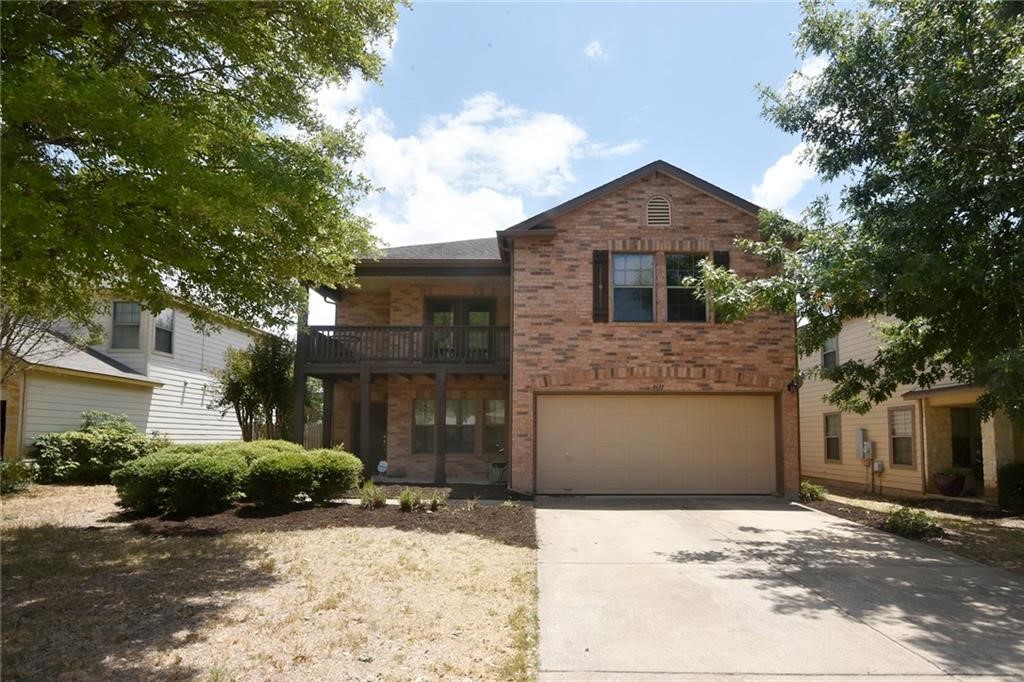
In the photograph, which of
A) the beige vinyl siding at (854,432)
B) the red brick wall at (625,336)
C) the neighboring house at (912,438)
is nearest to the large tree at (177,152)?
the red brick wall at (625,336)

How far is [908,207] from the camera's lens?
30.5 feet

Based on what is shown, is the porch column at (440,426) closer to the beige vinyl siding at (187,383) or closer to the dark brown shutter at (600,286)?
the dark brown shutter at (600,286)

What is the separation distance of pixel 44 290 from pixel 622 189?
1059 cm

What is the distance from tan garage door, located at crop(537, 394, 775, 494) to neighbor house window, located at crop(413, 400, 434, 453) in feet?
13.2

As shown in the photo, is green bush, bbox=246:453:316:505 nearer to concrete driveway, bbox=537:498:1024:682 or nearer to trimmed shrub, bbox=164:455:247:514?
trimmed shrub, bbox=164:455:247:514

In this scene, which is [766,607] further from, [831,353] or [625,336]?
[831,353]

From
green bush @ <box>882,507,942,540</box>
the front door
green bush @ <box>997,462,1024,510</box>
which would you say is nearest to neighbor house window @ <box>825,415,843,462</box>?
green bush @ <box>997,462,1024,510</box>

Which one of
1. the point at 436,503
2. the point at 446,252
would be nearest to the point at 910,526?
the point at 436,503

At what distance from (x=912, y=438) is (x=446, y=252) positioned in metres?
13.1

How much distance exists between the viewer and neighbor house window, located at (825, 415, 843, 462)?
22.0 metres

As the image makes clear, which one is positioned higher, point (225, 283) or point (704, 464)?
point (225, 283)

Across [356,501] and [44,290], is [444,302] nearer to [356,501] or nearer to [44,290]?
[356,501]

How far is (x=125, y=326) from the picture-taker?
66.4 feet

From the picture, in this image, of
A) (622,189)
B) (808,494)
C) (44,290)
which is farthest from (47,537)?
(808,494)
